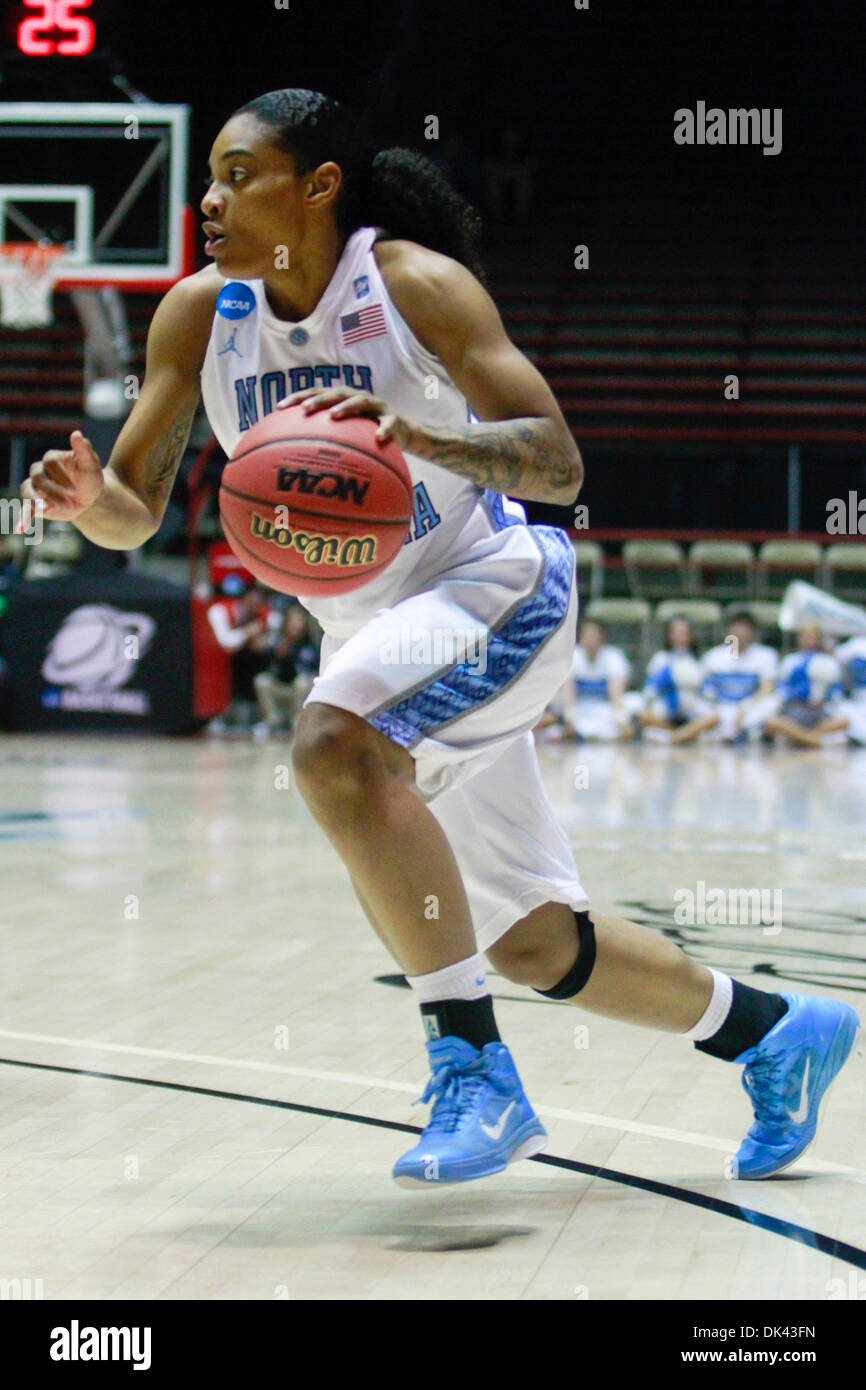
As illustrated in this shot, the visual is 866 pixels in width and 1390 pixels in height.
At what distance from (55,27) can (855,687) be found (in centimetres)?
845

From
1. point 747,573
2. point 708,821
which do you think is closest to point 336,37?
point 747,573

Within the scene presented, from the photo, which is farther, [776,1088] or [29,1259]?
[776,1088]

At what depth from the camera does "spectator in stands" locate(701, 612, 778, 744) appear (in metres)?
14.4

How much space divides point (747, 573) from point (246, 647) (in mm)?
5052

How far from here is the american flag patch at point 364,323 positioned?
101 inches

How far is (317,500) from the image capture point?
7.77 ft

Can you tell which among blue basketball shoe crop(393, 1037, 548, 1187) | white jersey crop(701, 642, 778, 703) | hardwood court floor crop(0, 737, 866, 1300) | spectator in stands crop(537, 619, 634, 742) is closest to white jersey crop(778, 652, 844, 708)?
white jersey crop(701, 642, 778, 703)

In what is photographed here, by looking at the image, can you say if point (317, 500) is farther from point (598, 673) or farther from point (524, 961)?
point (598, 673)

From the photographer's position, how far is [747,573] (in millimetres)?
15859

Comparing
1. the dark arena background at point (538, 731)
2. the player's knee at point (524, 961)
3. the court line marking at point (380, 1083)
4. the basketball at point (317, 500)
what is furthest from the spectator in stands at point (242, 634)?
the basketball at point (317, 500)

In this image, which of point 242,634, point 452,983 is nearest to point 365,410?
point 452,983

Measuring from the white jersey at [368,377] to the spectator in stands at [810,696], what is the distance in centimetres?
1191
